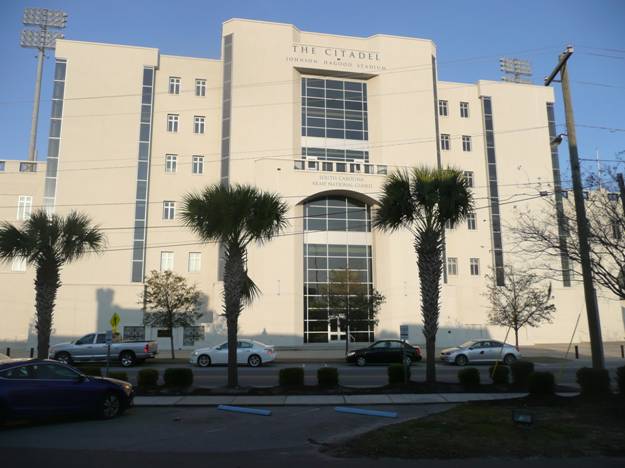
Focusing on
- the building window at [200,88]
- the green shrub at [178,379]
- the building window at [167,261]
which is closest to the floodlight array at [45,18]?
the building window at [200,88]

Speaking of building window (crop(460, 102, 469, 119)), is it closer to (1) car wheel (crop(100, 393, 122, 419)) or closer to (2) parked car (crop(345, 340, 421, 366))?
(2) parked car (crop(345, 340, 421, 366))

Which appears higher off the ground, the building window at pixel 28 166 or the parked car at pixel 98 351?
the building window at pixel 28 166

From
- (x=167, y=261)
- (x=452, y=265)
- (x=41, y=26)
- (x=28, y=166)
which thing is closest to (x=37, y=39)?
(x=41, y=26)

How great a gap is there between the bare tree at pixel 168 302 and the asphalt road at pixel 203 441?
1787 cm

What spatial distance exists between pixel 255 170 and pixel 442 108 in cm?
1850

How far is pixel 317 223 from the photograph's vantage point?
39156mm

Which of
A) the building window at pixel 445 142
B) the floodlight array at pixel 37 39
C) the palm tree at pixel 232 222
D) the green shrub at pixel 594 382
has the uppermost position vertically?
the floodlight array at pixel 37 39

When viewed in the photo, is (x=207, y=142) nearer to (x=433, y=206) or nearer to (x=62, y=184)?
(x=62, y=184)

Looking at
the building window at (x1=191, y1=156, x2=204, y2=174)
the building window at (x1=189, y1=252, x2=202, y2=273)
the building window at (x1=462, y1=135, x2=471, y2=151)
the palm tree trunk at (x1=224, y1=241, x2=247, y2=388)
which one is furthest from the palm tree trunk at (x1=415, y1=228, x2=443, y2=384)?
the building window at (x1=462, y1=135, x2=471, y2=151)

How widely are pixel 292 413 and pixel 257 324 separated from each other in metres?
24.1

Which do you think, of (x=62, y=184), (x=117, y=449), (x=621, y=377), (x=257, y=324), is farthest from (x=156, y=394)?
(x=62, y=184)

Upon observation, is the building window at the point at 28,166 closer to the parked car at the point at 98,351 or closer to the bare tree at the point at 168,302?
the bare tree at the point at 168,302

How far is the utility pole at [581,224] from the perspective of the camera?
13.4 meters

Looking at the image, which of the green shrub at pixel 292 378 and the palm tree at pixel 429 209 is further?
the palm tree at pixel 429 209
